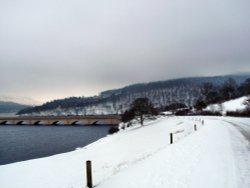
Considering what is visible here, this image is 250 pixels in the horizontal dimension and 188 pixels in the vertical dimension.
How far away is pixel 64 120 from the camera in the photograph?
6348 inches

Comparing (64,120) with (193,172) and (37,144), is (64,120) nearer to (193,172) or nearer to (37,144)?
(37,144)

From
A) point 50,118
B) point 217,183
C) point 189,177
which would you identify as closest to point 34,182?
point 189,177

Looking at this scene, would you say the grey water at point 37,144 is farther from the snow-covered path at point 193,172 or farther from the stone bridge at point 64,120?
the stone bridge at point 64,120

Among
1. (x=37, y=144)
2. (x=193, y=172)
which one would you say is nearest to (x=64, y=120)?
(x=37, y=144)

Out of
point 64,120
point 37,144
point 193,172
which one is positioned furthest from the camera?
point 64,120

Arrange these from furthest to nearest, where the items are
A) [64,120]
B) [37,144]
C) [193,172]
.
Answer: [64,120]
[37,144]
[193,172]

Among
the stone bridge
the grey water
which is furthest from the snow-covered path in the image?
the stone bridge

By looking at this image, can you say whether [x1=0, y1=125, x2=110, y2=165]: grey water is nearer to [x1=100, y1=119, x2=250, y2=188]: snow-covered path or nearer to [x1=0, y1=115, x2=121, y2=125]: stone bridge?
[x1=100, y1=119, x2=250, y2=188]: snow-covered path

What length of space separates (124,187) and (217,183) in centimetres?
324

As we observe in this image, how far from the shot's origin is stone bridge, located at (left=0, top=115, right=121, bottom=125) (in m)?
148

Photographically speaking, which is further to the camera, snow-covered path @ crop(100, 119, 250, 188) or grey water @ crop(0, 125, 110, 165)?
grey water @ crop(0, 125, 110, 165)

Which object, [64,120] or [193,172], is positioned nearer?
[193,172]

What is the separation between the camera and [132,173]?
452 inches

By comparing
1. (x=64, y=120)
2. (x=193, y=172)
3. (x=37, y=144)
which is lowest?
(x=37, y=144)
